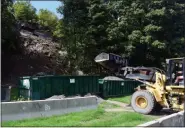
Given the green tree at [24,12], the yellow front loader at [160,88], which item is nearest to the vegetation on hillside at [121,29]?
the yellow front loader at [160,88]

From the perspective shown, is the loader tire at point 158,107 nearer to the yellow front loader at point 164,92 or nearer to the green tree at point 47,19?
the yellow front loader at point 164,92

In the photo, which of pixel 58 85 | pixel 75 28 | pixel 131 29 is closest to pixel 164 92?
pixel 58 85

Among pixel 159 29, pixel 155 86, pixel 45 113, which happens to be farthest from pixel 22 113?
pixel 159 29

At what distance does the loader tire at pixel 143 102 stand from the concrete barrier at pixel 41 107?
2137 millimetres

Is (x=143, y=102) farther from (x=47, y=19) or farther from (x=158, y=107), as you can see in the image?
(x=47, y=19)

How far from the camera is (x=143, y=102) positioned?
50.4ft

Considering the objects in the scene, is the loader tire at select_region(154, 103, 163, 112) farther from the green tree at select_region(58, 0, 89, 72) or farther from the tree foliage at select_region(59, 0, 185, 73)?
the green tree at select_region(58, 0, 89, 72)

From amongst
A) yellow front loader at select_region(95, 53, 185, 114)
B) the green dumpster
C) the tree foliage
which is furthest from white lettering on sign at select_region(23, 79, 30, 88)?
the tree foliage

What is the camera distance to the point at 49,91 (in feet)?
65.1

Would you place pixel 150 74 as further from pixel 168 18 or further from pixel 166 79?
pixel 168 18

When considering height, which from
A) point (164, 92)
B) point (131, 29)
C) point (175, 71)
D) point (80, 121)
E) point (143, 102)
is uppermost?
point (131, 29)

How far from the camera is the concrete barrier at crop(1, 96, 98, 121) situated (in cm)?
1079

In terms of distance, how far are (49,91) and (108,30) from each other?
12419 mm

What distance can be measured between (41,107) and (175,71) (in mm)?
6174
